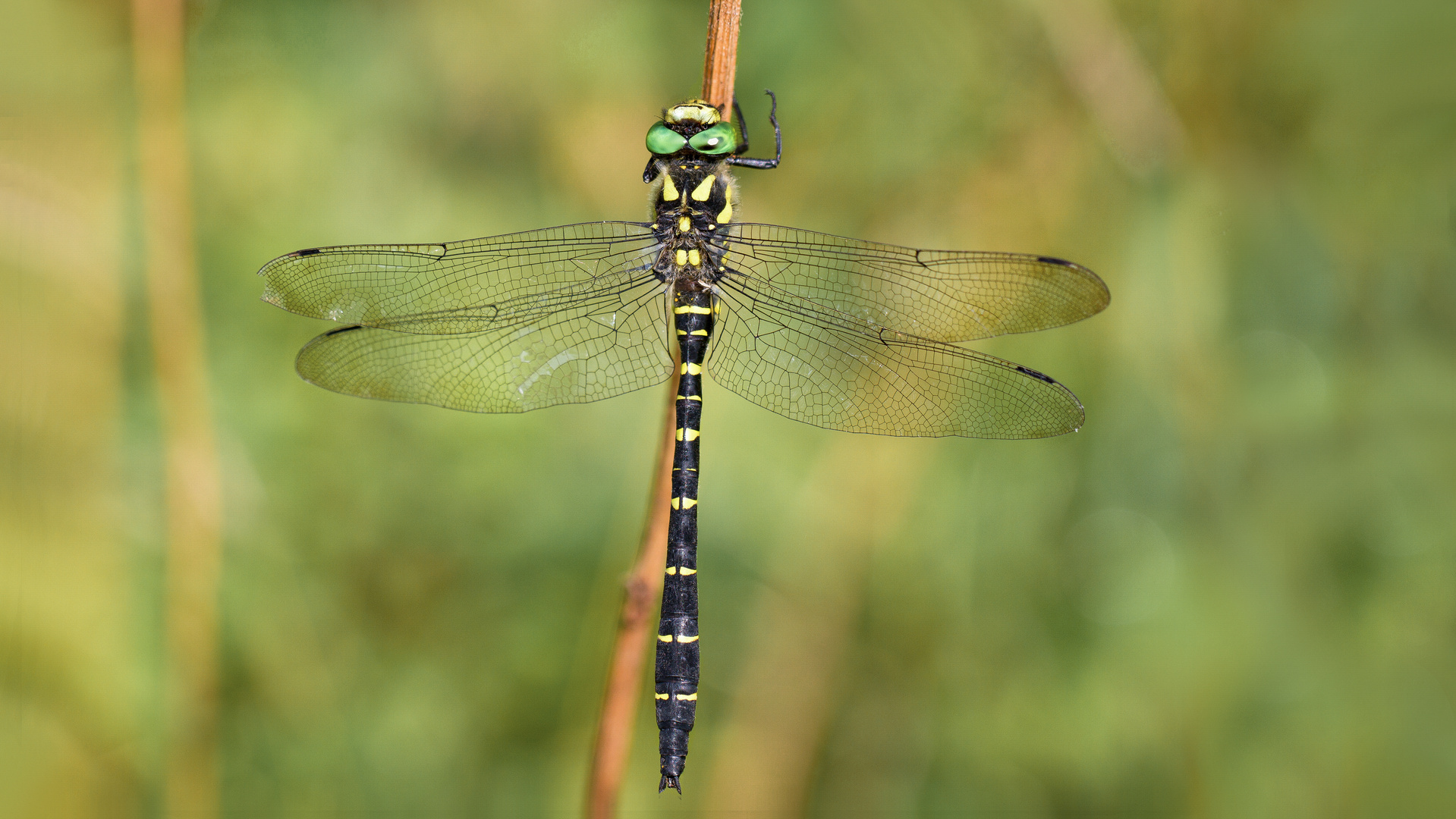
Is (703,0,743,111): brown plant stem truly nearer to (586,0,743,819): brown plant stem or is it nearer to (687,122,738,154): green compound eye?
(586,0,743,819): brown plant stem

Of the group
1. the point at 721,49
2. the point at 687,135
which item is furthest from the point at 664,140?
the point at 721,49

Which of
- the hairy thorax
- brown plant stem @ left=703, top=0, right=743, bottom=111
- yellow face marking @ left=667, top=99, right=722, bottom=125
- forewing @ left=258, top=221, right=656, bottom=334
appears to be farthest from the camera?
the hairy thorax

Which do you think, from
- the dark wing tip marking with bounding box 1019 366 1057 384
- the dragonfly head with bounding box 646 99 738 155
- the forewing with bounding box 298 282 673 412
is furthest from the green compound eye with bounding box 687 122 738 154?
the dark wing tip marking with bounding box 1019 366 1057 384

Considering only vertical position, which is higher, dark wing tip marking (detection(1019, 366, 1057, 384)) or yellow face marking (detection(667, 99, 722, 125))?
yellow face marking (detection(667, 99, 722, 125))

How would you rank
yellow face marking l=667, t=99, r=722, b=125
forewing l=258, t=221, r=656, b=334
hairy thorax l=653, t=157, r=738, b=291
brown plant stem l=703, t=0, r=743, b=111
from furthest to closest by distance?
hairy thorax l=653, t=157, r=738, b=291, forewing l=258, t=221, r=656, b=334, yellow face marking l=667, t=99, r=722, b=125, brown plant stem l=703, t=0, r=743, b=111

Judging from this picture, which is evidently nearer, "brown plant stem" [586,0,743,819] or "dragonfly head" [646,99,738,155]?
"brown plant stem" [586,0,743,819]

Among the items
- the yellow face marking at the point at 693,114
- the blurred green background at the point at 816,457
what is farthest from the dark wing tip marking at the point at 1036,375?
the yellow face marking at the point at 693,114

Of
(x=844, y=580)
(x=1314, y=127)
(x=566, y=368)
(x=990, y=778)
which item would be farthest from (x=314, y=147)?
(x=1314, y=127)

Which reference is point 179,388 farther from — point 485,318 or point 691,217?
point 691,217
